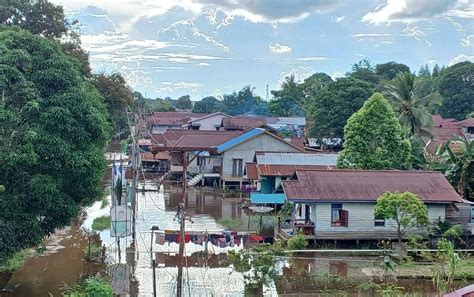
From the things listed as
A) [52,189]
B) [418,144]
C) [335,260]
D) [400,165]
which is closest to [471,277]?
[335,260]

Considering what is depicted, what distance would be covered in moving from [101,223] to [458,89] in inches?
2200

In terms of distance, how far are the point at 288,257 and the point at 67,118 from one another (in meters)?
8.40

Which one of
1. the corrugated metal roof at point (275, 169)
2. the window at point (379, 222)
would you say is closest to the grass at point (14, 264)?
the window at point (379, 222)

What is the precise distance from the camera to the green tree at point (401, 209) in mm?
21219

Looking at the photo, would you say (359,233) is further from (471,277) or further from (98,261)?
(98,261)

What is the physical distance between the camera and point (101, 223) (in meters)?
27.9

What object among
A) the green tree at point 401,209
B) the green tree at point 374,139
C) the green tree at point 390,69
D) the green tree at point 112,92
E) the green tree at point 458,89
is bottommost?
the green tree at point 401,209

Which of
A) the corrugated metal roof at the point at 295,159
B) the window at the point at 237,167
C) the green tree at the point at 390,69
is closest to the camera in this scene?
the corrugated metal roof at the point at 295,159

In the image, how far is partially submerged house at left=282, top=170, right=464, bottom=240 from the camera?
23.7 m

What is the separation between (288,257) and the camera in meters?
18.5

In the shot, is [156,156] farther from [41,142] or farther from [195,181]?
[41,142]

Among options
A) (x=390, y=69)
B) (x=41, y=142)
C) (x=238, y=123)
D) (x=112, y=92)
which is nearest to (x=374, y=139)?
(x=41, y=142)

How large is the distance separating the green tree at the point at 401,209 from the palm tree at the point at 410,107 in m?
14.0

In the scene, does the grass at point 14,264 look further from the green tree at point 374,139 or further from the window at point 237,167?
the window at point 237,167
